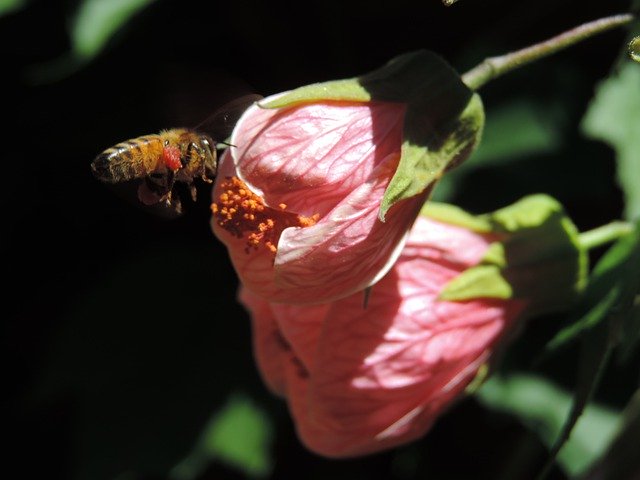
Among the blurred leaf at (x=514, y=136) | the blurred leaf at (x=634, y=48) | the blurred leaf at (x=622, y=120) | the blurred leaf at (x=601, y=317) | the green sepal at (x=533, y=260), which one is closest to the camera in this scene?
the blurred leaf at (x=634, y=48)

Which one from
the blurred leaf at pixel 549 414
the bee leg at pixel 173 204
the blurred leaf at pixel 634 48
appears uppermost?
the blurred leaf at pixel 634 48

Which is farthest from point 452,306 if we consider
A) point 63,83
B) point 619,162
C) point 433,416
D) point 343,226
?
point 63,83

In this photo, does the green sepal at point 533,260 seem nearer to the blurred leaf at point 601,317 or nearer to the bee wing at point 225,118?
the blurred leaf at point 601,317

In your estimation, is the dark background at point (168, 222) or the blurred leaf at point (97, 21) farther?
the dark background at point (168, 222)

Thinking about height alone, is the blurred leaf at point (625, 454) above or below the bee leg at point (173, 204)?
below

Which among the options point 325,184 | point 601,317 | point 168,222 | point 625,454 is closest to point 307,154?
point 325,184

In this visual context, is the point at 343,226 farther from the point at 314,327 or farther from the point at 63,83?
the point at 63,83

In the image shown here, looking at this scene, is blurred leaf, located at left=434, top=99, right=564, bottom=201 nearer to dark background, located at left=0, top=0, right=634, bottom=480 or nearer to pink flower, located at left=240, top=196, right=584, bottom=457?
dark background, located at left=0, top=0, right=634, bottom=480

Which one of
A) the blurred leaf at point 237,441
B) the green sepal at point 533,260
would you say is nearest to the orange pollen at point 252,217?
the green sepal at point 533,260

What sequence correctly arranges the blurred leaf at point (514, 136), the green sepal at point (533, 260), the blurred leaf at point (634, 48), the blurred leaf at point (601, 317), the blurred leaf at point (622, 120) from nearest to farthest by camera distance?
Result: the blurred leaf at point (634, 48), the blurred leaf at point (601, 317), the green sepal at point (533, 260), the blurred leaf at point (622, 120), the blurred leaf at point (514, 136)
